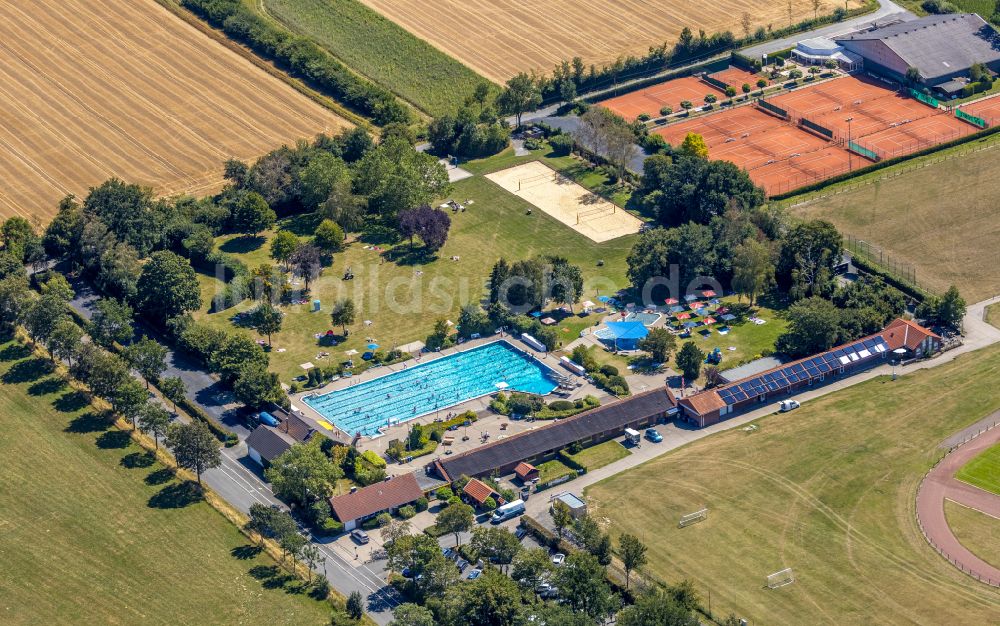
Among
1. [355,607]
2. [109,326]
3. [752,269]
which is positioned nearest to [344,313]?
[109,326]

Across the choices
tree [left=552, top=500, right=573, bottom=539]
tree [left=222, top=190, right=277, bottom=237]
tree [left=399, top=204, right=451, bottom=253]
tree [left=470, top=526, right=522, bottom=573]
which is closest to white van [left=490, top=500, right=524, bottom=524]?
tree [left=552, top=500, right=573, bottom=539]

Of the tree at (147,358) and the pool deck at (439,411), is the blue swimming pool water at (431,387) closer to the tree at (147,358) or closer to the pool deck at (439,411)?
the pool deck at (439,411)

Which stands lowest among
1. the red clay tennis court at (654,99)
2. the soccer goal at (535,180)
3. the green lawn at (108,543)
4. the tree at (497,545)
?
the green lawn at (108,543)

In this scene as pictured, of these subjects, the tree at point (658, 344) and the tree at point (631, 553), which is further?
the tree at point (658, 344)

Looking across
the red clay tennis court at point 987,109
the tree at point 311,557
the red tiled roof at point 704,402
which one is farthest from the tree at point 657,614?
the red clay tennis court at point 987,109

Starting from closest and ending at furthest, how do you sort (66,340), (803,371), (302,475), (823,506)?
(823,506) < (302,475) < (803,371) < (66,340)

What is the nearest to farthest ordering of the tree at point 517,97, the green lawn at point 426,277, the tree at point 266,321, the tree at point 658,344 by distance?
the tree at point 658,344 < the tree at point 266,321 < the green lawn at point 426,277 < the tree at point 517,97

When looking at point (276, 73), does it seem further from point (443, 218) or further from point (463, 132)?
point (443, 218)

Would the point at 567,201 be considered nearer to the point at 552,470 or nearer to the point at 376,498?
the point at 552,470
